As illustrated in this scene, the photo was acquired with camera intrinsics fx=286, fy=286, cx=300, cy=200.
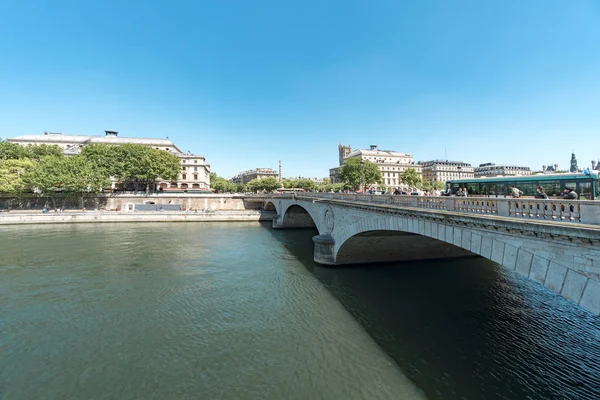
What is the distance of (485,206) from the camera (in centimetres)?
1066

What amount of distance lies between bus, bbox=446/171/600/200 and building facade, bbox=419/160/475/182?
129 m

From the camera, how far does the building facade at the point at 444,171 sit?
14638cm

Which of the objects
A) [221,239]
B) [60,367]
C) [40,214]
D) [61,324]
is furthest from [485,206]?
[40,214]

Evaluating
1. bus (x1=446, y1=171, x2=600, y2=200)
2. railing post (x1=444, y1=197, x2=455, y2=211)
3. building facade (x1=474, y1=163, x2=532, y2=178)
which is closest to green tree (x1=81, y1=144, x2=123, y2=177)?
bus (x1=446, y1=171, x2=600, y2=200)

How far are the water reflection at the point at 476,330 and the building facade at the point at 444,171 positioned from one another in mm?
134918

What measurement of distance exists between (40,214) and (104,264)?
4504 centimetres

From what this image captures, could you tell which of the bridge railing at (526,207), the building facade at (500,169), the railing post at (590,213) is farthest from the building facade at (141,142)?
the building facade at (500,169)

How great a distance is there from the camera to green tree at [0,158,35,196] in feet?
196

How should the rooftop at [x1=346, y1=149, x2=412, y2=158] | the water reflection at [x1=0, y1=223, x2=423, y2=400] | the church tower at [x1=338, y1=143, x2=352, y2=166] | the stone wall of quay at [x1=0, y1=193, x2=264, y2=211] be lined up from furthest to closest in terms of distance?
the church tower at [x1=338, y1=143, x2=352, y2=166] < the rooftop at [x1=346, y1=149, x2=412, y2=158] < the stone wall of quay at [x1=0, y1=193, x2=264, y2=211] < the water reflection at [x1=0, y1=223, x2=423, y2=400]

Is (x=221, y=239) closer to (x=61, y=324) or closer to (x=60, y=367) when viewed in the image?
(x=61, y=324)

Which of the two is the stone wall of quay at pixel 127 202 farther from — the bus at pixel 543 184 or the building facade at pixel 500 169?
the building facade at pixel 500 169

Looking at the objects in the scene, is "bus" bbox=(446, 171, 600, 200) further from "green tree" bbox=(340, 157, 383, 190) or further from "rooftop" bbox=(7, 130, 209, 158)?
"rooftop" bbox=(7, 130, 209, 158)

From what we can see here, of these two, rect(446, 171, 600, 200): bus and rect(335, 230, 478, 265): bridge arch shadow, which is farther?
rect(335, 230, 478, 265): bridge arch shadow

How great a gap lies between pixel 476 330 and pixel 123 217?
63.5m
